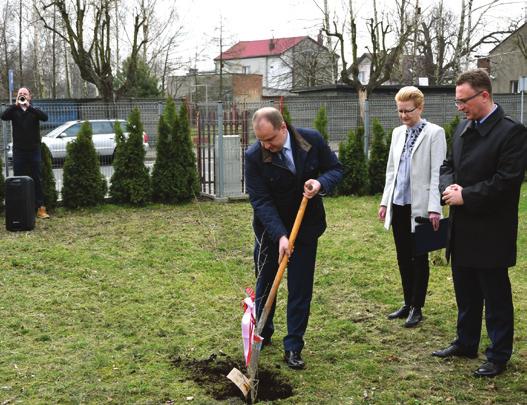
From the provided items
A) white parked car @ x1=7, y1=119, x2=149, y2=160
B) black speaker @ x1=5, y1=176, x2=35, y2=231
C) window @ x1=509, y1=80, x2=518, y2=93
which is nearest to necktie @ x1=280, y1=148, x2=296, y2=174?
black speaker @ x1=5, y1=176, x2=35, y2=231

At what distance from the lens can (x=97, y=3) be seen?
29.5m

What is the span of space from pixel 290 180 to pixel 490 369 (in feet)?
5.86

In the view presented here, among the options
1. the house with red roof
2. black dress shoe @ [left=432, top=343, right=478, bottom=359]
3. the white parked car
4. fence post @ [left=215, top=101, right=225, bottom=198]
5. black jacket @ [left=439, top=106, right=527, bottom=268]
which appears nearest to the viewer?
black jacket @ [left=439, top=106, right=527, bottom=268]

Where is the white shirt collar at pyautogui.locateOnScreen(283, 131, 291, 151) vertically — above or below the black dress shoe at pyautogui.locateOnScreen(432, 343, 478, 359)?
above

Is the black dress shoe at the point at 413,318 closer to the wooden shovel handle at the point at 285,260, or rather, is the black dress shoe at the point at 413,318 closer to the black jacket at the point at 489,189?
the black jacket at the point at 489,189

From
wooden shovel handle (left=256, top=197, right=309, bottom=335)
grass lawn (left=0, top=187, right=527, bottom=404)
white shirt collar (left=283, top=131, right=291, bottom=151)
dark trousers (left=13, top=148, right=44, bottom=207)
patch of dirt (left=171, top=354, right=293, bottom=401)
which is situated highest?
white shirt collar (left=283, top=131, right=291, bottom=151)

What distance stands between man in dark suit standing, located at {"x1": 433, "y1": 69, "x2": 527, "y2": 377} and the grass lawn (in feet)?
1.30

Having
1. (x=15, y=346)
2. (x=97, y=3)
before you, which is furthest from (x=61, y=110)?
(x=97, y=3)

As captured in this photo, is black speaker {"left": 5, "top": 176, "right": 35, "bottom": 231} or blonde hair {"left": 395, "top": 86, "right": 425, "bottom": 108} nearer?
blonde hair {"left": 395, "top": 86, "right": 425, "bottom": 108}

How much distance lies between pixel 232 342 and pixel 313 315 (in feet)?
3.03

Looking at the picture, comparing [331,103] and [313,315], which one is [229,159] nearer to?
[331,103]

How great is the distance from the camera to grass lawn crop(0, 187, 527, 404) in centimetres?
415

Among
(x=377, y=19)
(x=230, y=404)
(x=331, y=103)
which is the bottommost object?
(x=230, y=404)

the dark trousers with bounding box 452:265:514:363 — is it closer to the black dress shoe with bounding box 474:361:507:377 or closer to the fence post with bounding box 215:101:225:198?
the black dress shoe with bounding box 474:361:507:377
